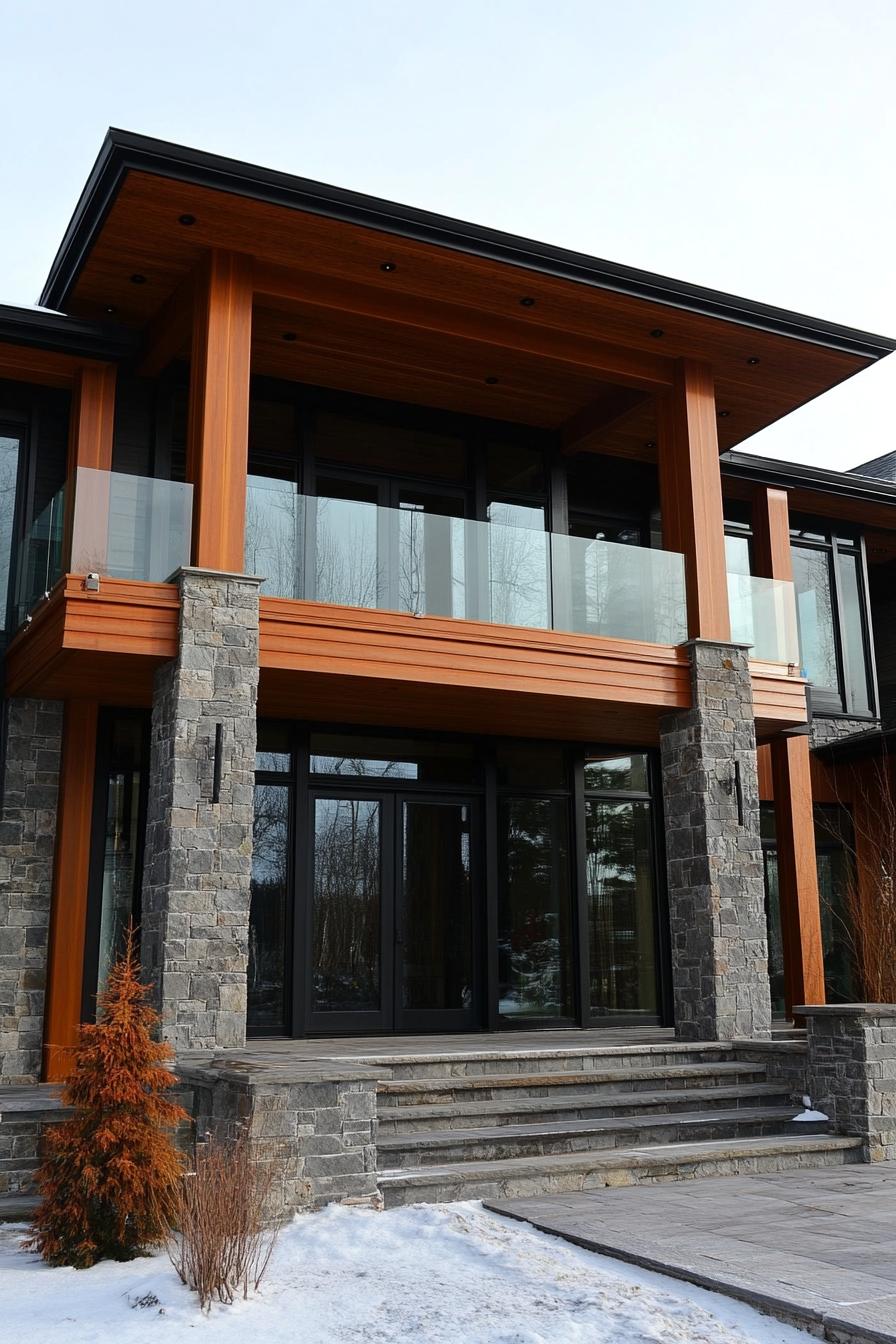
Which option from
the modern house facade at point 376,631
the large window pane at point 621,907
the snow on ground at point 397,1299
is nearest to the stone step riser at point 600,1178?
the snow on ground at point 397,1299

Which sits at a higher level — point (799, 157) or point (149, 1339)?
point (799, 157)

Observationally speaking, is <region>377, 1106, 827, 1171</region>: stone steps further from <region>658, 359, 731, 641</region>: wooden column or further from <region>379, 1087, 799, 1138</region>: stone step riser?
<region>658, 359, 731, 641</region>: wooden column

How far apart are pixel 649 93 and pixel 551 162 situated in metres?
5.00

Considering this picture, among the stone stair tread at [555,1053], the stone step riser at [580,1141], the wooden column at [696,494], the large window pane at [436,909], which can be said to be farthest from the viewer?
the large window pane at [436,909]

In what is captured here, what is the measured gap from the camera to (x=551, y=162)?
19328 mm

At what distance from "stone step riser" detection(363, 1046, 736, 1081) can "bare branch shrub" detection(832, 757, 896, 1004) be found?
3476 millimetres

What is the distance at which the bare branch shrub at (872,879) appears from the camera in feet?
43.7

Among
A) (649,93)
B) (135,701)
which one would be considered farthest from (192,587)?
(649,93)

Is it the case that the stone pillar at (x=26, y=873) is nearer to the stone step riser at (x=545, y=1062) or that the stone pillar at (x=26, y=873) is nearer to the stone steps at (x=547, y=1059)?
the stone steps at (x=547, y=1059)

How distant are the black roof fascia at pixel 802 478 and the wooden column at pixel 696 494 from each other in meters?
2.46

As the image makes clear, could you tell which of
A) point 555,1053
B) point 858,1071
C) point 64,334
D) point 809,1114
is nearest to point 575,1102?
point 555,1053

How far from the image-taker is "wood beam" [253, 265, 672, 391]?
11039 millimetres

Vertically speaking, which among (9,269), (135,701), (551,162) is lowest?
(135,701)

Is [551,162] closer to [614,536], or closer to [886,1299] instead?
[614,536]
